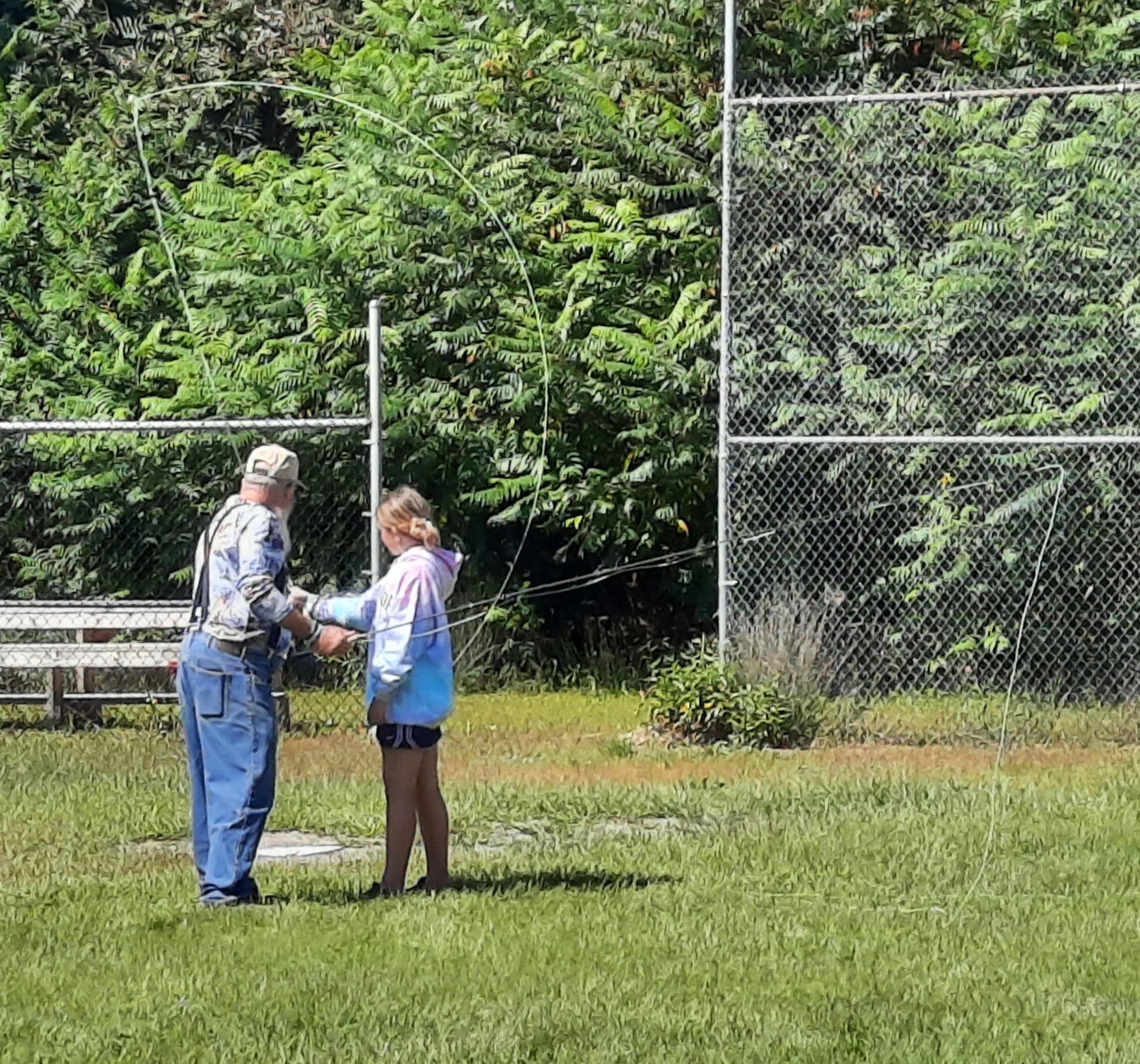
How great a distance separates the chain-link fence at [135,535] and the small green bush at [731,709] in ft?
6.30

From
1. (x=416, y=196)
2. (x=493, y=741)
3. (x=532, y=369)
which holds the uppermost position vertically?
(x=416, y=196)

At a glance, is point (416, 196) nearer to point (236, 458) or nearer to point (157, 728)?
point (236, 458)

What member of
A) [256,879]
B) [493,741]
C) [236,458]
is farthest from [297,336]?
[256,879]

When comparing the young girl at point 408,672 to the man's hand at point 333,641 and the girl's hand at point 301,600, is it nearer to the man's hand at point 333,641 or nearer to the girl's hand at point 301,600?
the girl's hand at point 301,600

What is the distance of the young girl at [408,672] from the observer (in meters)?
7.25

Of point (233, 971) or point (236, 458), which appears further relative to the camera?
point (236, 458)

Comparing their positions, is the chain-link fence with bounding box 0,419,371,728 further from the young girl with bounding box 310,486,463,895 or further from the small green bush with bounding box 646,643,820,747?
the young girl with bounding box 310,486,463,895

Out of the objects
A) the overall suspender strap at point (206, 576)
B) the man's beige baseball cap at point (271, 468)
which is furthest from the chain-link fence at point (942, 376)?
the overall suspender strap at point (206, 576)

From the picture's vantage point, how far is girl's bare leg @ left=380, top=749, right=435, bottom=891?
730cm

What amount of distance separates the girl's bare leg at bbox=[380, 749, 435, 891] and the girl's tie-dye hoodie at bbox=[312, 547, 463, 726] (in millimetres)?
127

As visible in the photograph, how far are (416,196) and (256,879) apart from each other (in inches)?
253

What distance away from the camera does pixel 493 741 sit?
11.7 meters

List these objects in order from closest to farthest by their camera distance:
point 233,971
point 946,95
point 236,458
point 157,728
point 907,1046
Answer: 1. point 907,1046
2. point 233,971
3. point 946,95
4. point 157,728
5. point 236,458

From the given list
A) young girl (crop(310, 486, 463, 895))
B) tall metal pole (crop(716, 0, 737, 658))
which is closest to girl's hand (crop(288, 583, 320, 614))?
young girl (crop(310, 486, 463, 895))
